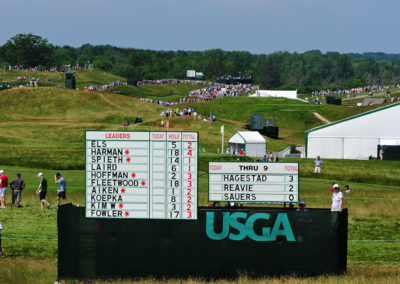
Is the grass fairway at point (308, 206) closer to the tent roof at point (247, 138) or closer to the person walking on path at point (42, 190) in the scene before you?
the person walking on path at point (42, 190)

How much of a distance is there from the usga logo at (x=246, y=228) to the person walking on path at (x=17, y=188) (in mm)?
17363

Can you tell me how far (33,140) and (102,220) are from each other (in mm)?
58191

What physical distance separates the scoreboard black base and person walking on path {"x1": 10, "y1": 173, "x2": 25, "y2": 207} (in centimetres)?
1571

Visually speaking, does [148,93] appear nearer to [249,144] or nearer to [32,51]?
[32,51]

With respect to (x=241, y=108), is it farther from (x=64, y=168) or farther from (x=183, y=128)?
(x=64, y=168)

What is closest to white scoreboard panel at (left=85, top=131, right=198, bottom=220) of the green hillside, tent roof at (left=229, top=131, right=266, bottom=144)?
the green hillside

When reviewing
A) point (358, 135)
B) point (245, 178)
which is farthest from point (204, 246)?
point (358, 135)

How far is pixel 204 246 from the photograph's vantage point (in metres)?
18.3

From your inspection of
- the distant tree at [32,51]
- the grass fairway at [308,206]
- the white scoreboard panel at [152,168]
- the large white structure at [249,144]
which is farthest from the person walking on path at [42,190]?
the distant tree at [32,51]

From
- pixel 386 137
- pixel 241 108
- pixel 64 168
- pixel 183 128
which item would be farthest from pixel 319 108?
pixel 64 168

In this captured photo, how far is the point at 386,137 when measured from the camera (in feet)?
221

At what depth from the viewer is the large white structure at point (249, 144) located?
225ft

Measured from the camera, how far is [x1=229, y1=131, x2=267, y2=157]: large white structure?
68438mm

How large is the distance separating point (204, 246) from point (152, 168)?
8.16 feet
